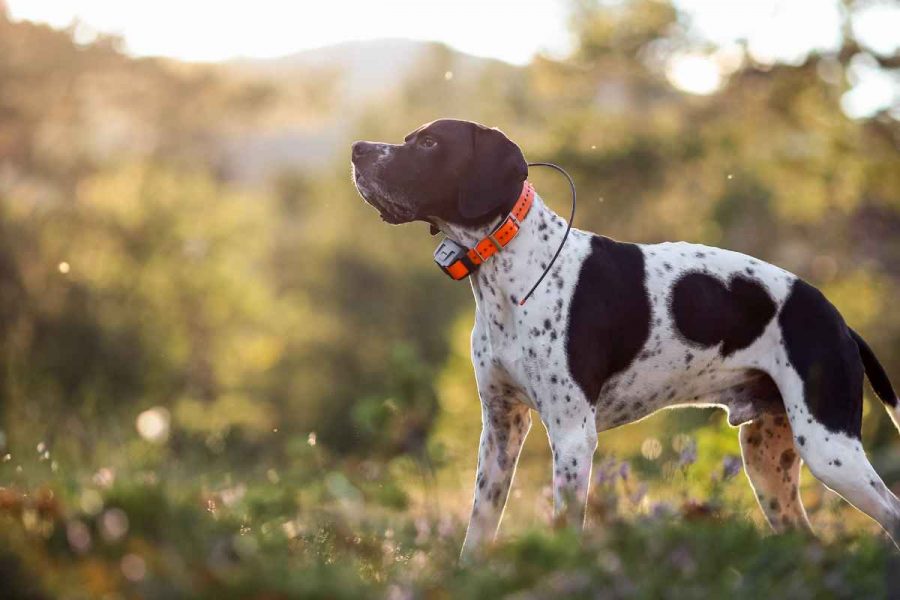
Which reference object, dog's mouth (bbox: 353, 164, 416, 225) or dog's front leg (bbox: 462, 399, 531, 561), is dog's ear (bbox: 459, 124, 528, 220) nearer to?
dog's mouth (bbox: 353, 164, 416, 225)

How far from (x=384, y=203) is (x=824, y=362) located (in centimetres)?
201

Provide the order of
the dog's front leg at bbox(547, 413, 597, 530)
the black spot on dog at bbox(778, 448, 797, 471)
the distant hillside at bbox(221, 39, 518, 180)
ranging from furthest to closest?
the distant hillside at bbox(221, 39, 518, 180)
the black spot on dog at bbox(778, 448, 797, 471)
the dog's front leg at bbox(547, 413, 597, 530)

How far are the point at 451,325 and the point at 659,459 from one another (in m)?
25.4

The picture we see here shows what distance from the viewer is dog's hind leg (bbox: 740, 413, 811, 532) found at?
5254 mm

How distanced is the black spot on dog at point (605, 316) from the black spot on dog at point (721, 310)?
7.7 inches

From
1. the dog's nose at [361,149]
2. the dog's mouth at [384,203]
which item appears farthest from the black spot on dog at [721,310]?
the dog's nose at [361,149]

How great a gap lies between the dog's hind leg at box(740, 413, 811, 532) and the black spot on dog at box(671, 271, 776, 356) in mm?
587

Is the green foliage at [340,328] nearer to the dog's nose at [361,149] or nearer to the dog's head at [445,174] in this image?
the dog's head at [445,174]

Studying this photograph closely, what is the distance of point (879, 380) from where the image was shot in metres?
5.20

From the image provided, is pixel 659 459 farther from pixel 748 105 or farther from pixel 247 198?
pixel 247 198

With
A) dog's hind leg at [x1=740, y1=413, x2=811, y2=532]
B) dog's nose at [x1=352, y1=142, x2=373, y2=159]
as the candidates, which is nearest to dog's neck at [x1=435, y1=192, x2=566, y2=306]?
dog's nose at [x1=352, y1=142, x2=373, y2=159]

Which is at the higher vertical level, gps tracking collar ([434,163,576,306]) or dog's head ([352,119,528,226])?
dog's head ([352,119,528,226])

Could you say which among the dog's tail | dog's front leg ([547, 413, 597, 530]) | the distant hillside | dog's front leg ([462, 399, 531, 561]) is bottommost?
the distant hillside

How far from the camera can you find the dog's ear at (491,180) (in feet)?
14.9
